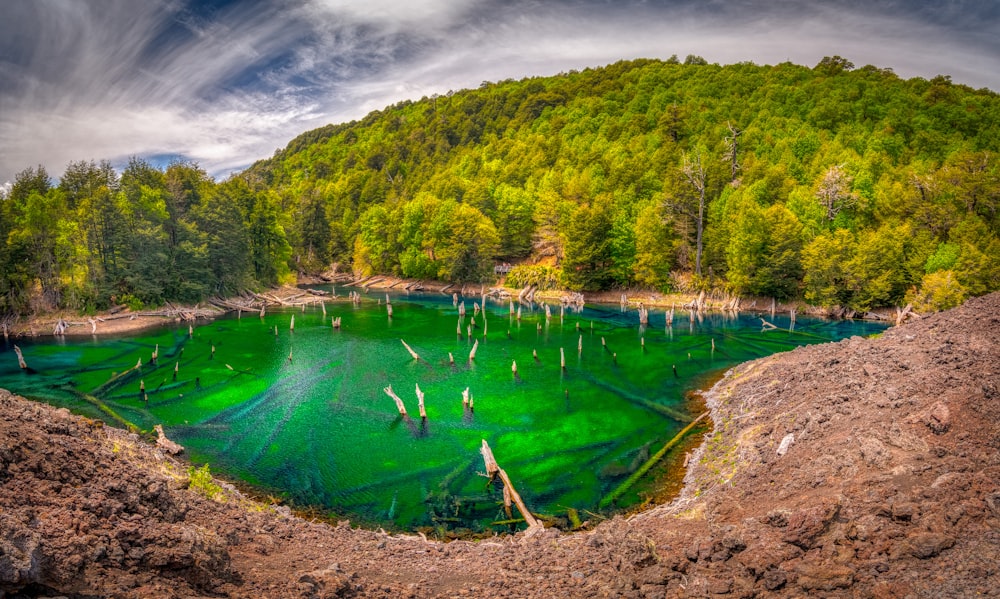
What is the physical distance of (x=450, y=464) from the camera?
745 inches

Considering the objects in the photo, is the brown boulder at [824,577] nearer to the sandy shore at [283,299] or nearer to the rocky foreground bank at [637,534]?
the rocky foreground bank at [637,534]

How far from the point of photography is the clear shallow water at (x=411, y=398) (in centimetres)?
1747

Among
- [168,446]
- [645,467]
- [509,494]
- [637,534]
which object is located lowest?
[645,467]

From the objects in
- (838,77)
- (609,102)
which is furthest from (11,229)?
(838,77)

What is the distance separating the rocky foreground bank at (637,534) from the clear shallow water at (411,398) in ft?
13.2

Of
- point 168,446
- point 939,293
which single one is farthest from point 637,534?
point 939,293

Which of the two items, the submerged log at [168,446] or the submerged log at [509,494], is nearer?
the submerged log at [509,494]

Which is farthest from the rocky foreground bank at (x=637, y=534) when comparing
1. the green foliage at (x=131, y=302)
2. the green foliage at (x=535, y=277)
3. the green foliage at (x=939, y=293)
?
the green foliage at (x=535, y=277)

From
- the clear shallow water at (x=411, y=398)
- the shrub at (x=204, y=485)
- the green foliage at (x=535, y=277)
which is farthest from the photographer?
the green foliage at (x=535, y=277)

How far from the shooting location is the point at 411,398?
26.7 meters

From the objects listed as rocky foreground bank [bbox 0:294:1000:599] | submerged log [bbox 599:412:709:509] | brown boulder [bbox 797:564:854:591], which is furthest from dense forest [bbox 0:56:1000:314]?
brown boulder [bbox 797:564:854:591]

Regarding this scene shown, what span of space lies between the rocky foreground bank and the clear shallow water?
13.2ft

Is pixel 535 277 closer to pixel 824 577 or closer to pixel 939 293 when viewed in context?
pixel 939 293

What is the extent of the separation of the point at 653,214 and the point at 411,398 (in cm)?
5015
